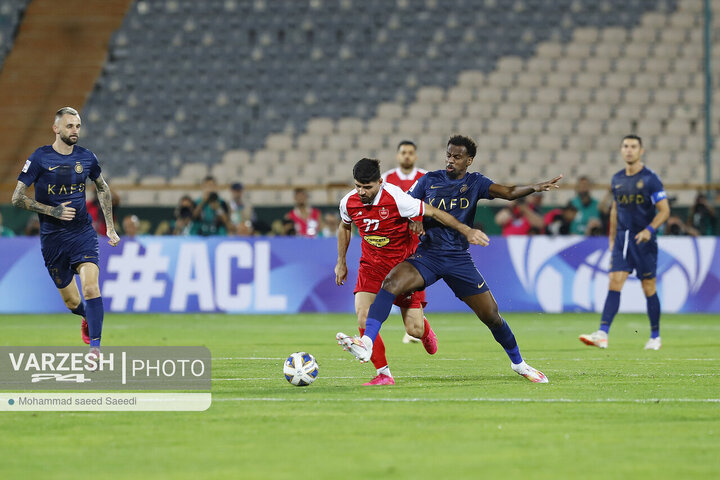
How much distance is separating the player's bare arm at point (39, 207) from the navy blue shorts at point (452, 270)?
322 cm

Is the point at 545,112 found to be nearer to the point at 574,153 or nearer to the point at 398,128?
the point at 574,153

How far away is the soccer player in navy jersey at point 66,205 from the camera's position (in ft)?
32.6

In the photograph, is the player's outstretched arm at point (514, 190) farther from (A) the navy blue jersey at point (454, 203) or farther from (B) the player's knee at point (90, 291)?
(B) the player's knee at point (90, 291)

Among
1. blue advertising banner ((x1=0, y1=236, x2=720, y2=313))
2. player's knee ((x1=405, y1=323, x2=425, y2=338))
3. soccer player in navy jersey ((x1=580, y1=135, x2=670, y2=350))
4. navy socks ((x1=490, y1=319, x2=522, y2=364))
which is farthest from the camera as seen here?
blue advertising banner ((x1=0, y1=236, x2=720, y2=313))

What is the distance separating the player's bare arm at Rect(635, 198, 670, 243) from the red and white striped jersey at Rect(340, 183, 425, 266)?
13.1 ft

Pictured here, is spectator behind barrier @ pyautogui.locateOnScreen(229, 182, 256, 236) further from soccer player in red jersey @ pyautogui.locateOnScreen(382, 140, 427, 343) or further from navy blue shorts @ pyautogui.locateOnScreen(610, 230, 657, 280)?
navy blue shorts @ pyautogui.locateOnScreen(610, 230, 657, 280)

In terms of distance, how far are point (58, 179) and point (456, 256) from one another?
12.3 ft

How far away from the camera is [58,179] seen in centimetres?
1006

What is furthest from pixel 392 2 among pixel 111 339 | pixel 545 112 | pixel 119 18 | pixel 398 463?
pixel 398 463

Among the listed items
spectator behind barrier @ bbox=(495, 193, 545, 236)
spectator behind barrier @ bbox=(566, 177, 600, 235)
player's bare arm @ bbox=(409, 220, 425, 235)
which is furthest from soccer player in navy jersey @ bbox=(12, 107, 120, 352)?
spectator behind barrier @ bbox=(495, 193, 545, 236)

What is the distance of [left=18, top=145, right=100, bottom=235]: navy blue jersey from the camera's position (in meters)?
10.0

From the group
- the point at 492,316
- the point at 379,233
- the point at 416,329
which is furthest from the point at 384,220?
the point at 492,316

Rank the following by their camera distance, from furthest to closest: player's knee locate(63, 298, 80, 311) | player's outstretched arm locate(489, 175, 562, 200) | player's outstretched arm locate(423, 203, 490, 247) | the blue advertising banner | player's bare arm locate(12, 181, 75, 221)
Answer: the blue advertising banner, player's knee locate(63, 298, 80, 311), player's bare arm locate(12, 181, 75, 221), player's outstretched arm locate(489, 175, 562, 200), player's outstretched arm locate(423, 203, 490, 247)

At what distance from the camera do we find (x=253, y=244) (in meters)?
18.6
